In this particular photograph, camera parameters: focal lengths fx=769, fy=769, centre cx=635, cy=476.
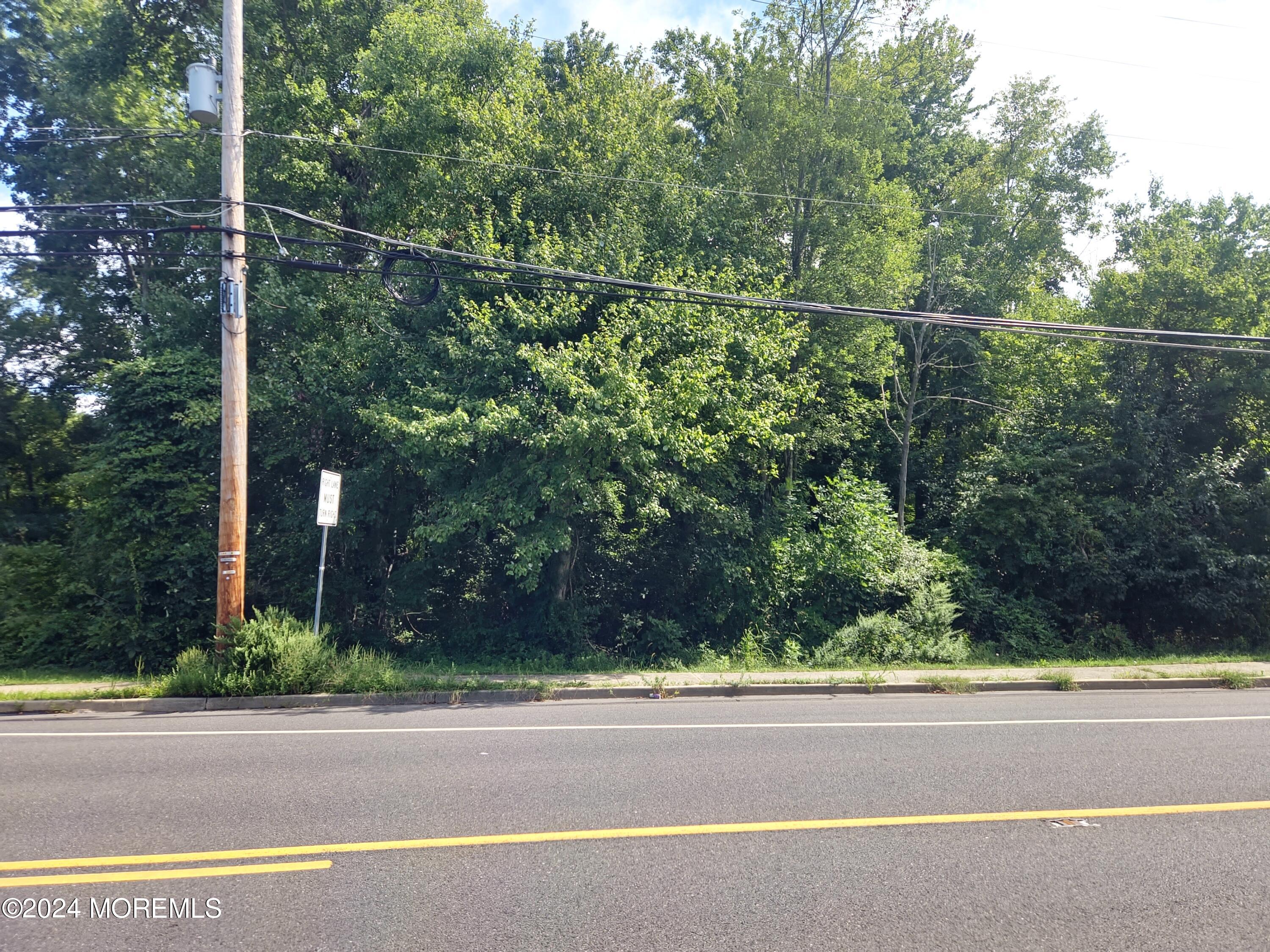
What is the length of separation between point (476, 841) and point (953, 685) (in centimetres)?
865

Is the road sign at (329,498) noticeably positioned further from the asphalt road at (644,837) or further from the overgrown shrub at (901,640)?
the overgrown shrub at (901,640)

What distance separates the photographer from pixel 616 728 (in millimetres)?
8398

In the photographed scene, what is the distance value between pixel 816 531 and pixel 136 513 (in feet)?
40.4

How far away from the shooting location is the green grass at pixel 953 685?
37.1ft

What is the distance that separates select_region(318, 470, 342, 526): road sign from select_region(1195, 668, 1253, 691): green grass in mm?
13452

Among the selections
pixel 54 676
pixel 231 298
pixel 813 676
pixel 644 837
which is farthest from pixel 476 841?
pixel 54 676

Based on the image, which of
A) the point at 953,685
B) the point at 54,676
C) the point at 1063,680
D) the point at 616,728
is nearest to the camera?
the point at 616,728

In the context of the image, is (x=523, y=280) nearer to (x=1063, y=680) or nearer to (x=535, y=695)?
(x=535, y=695)

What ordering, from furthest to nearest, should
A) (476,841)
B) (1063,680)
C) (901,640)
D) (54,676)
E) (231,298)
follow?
(901,640)
(54,676)
(1063,680)
(231,298)
(476,841)

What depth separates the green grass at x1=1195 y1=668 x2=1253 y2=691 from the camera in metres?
11.9

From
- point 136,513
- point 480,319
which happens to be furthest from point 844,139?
point 136,513

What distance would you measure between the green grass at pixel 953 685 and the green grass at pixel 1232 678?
153 inches

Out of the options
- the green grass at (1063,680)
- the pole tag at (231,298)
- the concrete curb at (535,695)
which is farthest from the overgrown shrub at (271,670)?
the green grass at (1063,680)

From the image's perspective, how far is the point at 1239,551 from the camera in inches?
654
